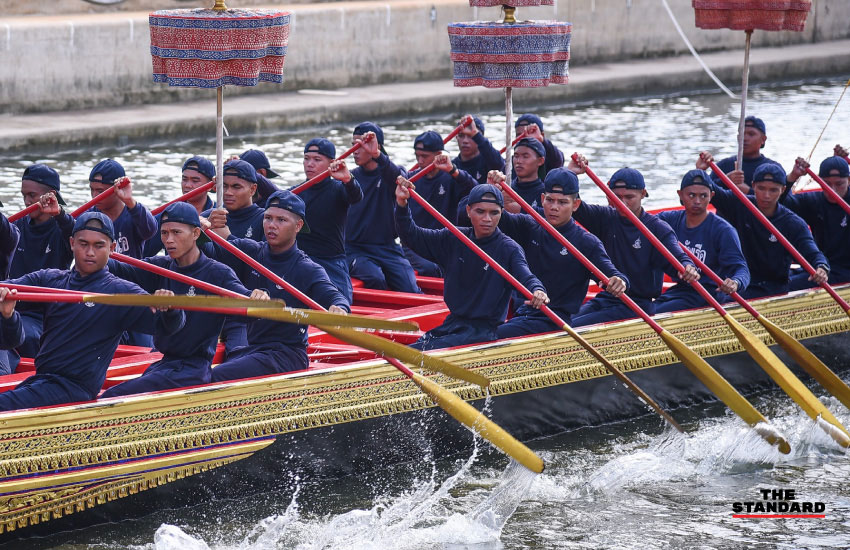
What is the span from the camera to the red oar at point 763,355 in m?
8.60

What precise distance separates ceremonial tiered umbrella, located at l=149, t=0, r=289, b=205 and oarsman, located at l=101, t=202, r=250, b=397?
2.96 feet

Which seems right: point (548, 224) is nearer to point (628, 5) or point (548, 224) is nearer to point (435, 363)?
point (435, 363)

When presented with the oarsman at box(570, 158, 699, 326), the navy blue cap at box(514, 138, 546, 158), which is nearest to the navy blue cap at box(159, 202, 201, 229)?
the oarsman at box(570, 158, 699, 326)

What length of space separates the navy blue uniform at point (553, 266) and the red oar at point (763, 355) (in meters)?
0.30

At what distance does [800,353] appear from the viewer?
9078 mm

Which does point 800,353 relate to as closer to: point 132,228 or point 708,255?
point 708,255

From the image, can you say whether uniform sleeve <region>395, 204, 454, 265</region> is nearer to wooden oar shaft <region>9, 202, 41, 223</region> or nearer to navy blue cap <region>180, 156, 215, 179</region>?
navy blue cap <region>180, 156, 215, 179</region>

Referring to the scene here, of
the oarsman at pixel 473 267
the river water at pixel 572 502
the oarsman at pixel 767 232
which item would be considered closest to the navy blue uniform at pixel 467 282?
the oarsman at pixel 473 267

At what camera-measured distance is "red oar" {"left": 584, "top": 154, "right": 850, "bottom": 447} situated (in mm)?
8602

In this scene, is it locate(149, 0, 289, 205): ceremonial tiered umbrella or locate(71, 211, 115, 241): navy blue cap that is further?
locate(149, 0, 289, 205): ceremonial tiered umbrella

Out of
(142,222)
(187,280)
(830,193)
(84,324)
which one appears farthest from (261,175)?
(830,193)

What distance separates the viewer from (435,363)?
7188 mm

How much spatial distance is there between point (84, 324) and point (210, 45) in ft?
6.12

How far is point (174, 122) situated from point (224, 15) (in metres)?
11.6
